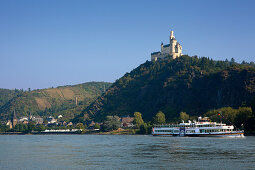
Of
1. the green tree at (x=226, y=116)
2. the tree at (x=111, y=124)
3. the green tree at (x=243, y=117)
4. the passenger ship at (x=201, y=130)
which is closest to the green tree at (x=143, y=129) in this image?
the passenger ship at (x=201, y=130)

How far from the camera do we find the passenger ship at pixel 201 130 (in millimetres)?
114350

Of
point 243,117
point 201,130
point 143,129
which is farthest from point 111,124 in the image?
point 243,117

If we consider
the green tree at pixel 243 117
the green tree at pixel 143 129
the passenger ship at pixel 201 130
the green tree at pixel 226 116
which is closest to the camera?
the passenger ship at pixel 201 130

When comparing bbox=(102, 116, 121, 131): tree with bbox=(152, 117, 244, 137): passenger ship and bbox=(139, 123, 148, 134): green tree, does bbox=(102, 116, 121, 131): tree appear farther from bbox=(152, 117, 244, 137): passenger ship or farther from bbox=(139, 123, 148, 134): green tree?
bbox=(152, 117, 244, 137): passenger ship

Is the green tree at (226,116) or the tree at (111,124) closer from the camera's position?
the green tree at (226,116)

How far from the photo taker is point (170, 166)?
157ft

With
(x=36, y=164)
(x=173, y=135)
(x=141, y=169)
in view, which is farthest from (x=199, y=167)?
(x=173, y=135)

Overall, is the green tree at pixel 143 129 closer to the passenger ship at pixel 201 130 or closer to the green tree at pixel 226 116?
the passenger ship at pixel 201 130

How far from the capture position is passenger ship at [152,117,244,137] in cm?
11435

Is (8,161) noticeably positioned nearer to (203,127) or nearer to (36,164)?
(36,164)

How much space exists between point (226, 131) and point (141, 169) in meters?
74.9

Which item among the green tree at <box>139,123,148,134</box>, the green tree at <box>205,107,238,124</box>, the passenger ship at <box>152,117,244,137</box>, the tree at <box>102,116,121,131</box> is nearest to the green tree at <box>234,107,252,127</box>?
the green tree at <box>205,107,238,124</box>

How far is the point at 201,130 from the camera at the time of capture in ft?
406

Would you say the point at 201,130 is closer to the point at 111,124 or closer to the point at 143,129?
the point at 143,129
